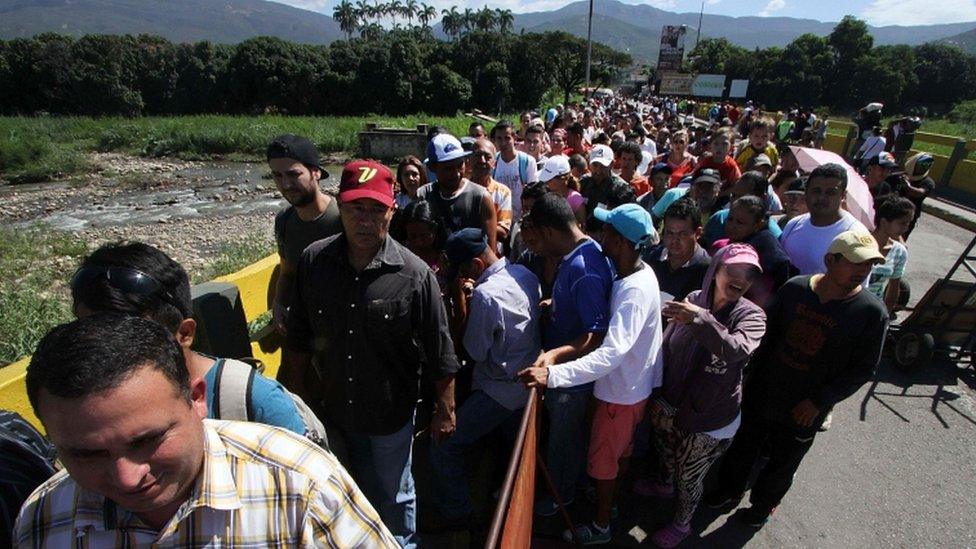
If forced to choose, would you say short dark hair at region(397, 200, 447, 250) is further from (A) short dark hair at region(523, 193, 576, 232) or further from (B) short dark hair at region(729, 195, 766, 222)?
(B) short dark hair at region(729, 195, 766, 222)

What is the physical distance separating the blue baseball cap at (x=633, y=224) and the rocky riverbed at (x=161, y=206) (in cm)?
916

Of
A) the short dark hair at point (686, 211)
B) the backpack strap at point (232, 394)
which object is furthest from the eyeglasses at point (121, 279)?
the short dark hair at point (686, 211)

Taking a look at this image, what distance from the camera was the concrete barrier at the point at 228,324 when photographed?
2436 mm

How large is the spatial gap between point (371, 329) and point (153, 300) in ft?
2.96

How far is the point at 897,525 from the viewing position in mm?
3236

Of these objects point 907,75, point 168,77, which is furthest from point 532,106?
point 907,75

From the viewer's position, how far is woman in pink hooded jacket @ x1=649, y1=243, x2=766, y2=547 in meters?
2.42

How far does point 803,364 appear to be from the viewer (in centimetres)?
284

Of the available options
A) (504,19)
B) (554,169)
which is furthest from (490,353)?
(504,19)

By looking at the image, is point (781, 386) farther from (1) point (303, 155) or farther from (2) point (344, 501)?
(1) point (303, 155)

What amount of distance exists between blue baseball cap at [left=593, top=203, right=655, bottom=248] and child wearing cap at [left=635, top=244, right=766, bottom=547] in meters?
0.36

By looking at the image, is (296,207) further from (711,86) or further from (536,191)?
(711,86)

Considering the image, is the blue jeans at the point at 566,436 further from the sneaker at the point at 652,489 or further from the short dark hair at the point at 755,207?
the short dark hair at the point at 755,207

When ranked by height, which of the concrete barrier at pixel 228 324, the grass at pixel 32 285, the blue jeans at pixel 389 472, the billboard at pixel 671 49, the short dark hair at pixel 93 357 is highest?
the billboard at pixel 671 49
